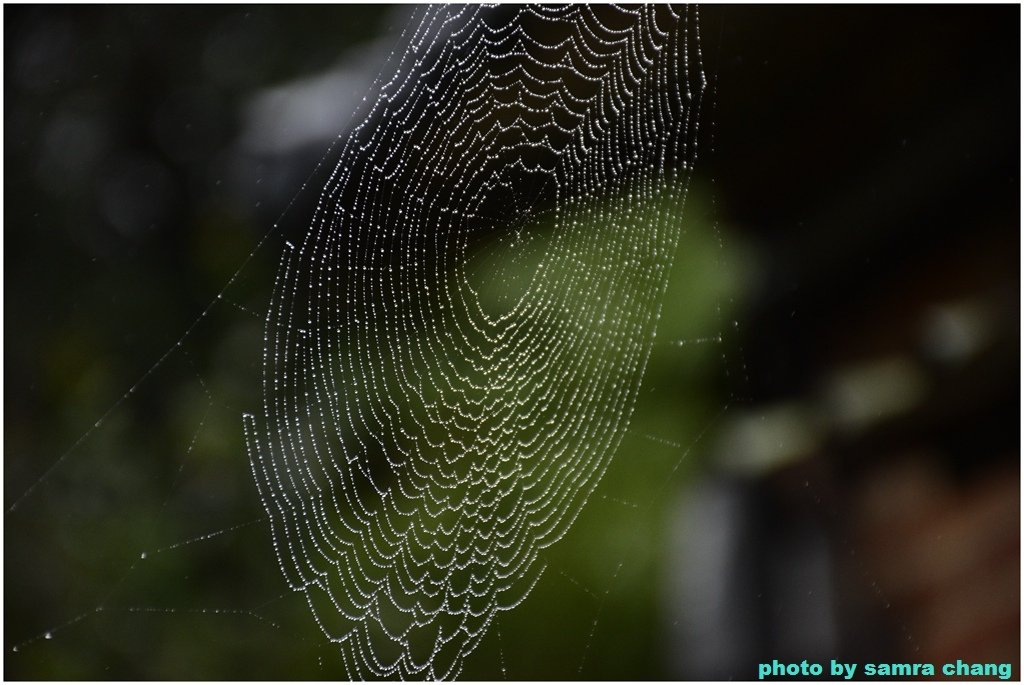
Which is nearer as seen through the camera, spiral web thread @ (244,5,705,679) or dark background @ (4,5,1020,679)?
spiral web thread @ (244,5,705,679)

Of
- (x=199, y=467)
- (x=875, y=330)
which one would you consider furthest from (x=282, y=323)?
(x=875, y=330)

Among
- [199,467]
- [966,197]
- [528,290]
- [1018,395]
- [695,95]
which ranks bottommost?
[199,467]

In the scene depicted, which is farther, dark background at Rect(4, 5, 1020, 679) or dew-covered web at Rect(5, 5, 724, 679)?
dark background at Rect(4, 5, 1020, 679)

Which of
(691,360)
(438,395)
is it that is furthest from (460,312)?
(691,360)

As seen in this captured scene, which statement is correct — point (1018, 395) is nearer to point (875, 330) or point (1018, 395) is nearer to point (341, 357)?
point (875, 330)

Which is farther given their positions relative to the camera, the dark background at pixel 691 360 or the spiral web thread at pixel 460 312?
the dark background at pixel 691 360

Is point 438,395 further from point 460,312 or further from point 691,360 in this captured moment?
point 691,360
